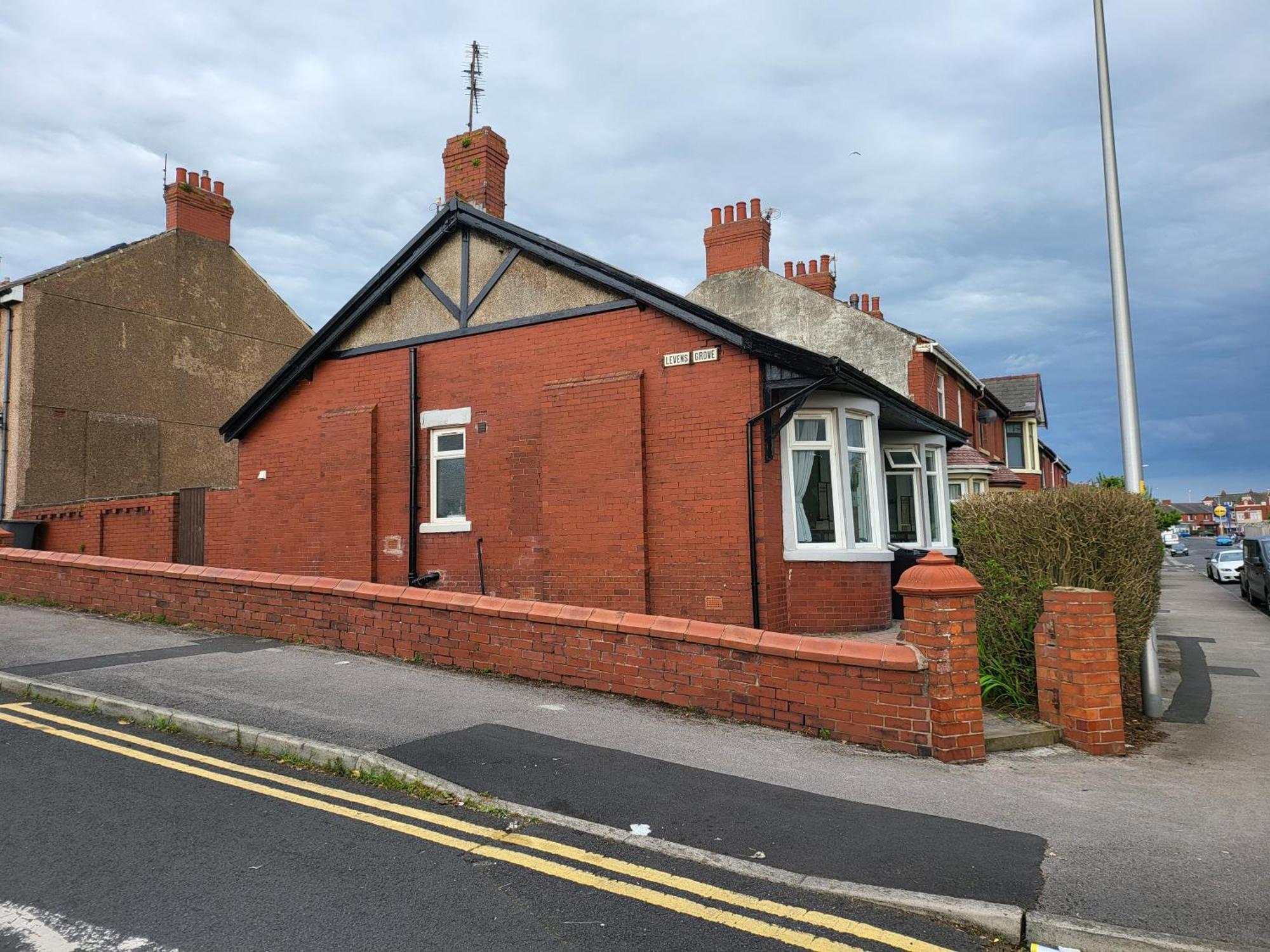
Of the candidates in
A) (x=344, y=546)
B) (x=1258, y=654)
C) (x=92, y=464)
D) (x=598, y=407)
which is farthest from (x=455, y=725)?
(x=92, y=464)

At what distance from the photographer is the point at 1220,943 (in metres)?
3.55

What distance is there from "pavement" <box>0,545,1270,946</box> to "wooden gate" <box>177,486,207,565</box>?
6.82 metres

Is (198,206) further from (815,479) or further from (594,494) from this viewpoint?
(815,479)

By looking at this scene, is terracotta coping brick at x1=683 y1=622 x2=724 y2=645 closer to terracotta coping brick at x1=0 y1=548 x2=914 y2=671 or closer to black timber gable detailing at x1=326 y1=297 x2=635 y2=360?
terracotta coping brick at x1=0 y1=548 x2=914 y2=671

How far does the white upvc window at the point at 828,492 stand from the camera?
433 inches

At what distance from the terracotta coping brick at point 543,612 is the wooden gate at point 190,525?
10.3m

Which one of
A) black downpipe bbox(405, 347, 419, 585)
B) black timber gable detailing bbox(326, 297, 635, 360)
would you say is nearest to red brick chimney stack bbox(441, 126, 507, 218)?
black timber gable detailing bbox(326, 297, 635, 360)

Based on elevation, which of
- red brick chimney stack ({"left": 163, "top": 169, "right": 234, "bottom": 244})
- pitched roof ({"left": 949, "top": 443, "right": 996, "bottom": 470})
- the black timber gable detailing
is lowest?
pitched roof ({"left": 949, "top": 443, "right": 996, "bottom": 470})

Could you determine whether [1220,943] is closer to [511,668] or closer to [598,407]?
[511,668]

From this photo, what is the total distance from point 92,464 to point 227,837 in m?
18.1

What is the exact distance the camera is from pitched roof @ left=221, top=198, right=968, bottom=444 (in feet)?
33.8

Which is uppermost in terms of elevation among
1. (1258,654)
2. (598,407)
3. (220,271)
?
(220,271)

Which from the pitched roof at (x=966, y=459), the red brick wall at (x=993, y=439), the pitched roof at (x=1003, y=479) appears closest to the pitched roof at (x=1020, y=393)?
the red brick wall at (x=993, y=439)

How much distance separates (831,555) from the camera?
10.9 meters
